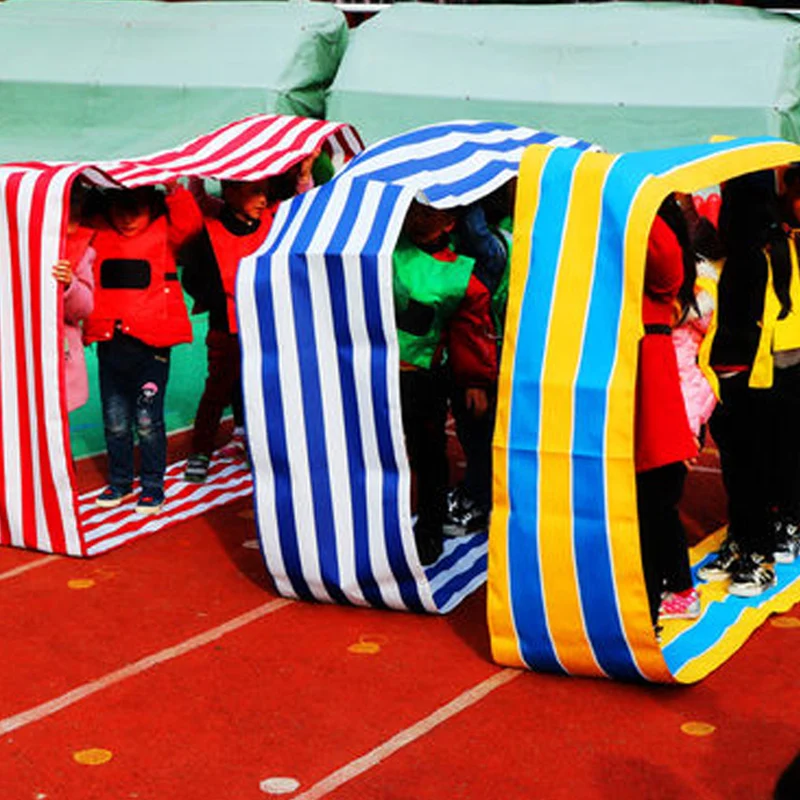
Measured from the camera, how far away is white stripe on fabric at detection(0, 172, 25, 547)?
7.20 meters

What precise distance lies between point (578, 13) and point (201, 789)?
402 inches

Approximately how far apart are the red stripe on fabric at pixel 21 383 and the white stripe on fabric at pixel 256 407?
1.30 m

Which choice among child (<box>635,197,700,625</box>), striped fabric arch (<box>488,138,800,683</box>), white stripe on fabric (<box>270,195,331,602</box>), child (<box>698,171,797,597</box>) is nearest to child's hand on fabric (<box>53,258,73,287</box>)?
white stripe on fabric (<box>270,195,331,602</box>)

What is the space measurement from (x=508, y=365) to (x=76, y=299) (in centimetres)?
257

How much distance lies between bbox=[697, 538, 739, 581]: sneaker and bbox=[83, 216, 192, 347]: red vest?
279 cm

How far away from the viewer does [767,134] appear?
12180 millimetres

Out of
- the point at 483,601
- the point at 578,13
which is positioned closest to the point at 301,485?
the point at 483,601

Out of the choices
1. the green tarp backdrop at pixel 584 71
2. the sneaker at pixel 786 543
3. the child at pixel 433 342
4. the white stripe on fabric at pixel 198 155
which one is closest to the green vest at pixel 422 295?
the child at pixel 433 342

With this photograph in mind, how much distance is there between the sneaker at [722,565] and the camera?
22.9 ft

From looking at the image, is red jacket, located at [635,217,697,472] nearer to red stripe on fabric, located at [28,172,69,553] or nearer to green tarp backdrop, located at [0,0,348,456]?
red stripe on fabric, located at [28,172,69,553]

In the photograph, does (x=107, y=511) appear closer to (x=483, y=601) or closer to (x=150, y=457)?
(x=150, y=457)

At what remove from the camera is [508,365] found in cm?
579

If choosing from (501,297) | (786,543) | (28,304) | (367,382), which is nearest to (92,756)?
(367,382)

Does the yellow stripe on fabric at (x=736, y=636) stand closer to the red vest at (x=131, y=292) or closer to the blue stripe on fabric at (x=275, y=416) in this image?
the blue stripe on fabric at (x=275, y=416)
